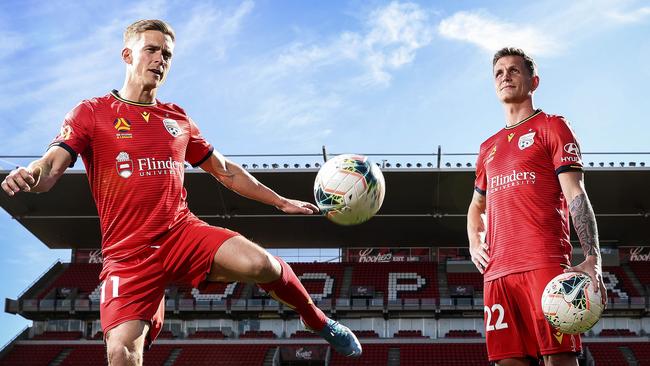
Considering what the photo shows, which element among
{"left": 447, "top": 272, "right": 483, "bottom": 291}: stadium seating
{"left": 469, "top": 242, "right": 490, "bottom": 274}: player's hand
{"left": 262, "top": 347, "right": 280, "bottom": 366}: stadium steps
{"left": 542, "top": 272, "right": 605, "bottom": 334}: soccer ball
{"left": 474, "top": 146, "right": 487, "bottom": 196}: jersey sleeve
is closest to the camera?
{"left": 542, "top": 272, "right": 605, "bottom": 334}: soccer ball

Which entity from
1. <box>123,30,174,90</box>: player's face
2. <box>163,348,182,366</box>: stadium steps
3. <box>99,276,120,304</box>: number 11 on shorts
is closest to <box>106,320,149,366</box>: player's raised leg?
<box>99,276,120,304</box>: number 11 on shorts

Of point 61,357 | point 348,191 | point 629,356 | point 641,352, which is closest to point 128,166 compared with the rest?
point 348,191

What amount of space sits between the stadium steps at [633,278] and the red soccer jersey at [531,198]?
94.5ft

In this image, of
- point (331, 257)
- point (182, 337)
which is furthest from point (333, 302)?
point (182, 337)

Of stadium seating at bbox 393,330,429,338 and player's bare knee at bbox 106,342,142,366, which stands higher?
player's bare knee at bbox 106,342,142,366

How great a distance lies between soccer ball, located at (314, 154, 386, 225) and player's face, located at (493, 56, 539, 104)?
4.30ft

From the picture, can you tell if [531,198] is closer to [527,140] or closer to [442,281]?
[527,140]

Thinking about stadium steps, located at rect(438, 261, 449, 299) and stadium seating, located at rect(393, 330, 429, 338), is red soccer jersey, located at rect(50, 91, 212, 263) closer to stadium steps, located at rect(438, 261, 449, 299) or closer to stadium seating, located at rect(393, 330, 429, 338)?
stadium seating, located at rect(393, 330, 429, 338)

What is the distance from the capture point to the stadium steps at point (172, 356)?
28.7 meters

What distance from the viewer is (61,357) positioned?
29.9 metres

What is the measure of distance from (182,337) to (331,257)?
782 centimetres

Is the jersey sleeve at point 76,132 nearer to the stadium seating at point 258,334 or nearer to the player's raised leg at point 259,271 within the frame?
the player's raised leg at point 259,271

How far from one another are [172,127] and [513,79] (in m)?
2.61

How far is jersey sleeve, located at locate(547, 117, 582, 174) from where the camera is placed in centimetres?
507
